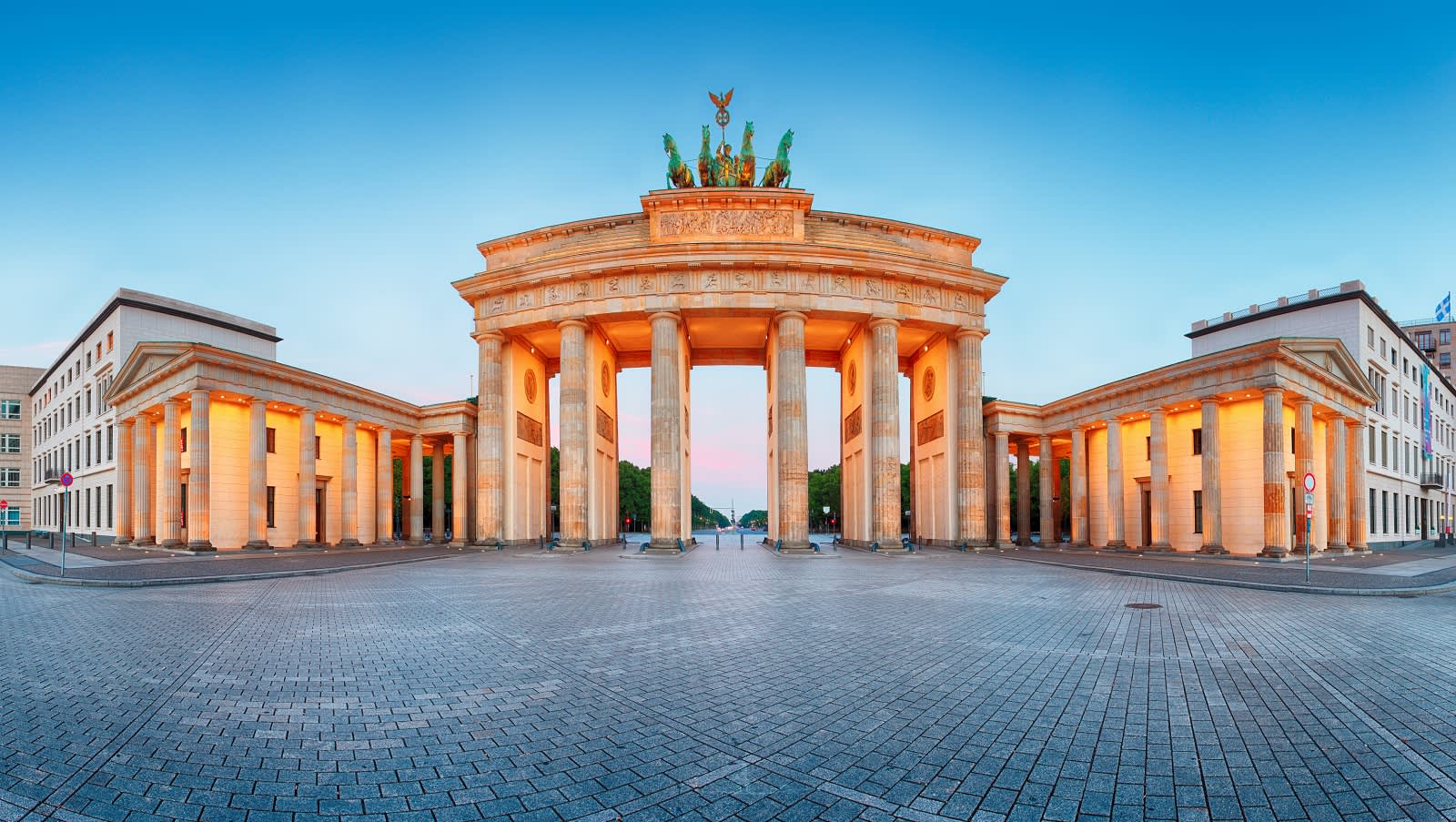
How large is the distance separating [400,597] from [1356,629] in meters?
17.3

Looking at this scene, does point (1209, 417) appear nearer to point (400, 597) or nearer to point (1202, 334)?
point (1202, 334)

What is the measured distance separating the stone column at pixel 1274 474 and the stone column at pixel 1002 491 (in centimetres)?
1446

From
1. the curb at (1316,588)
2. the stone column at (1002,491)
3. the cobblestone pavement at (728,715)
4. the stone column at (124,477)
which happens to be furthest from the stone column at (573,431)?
the curb at (1316,588)

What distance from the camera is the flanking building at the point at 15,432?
69.4 m

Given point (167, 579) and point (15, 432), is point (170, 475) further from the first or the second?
point (15, 432)

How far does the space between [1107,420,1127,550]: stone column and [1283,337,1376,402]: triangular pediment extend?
865cm

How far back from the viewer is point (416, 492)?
4822cm

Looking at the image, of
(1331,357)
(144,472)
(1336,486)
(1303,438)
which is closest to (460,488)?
(144,472)

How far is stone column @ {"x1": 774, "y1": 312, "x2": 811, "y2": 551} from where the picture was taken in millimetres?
36719

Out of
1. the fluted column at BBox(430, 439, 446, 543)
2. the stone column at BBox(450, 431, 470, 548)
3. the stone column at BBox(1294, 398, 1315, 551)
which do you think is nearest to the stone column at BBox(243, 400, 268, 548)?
the stone column at BBox(450, 431, 470, 548)

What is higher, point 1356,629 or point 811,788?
point 811,788

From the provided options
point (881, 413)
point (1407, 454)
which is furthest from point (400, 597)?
point (1407, 454)

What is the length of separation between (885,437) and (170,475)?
36.1 meters

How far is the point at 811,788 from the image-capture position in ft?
15.4
